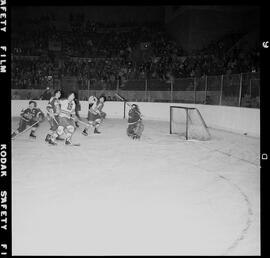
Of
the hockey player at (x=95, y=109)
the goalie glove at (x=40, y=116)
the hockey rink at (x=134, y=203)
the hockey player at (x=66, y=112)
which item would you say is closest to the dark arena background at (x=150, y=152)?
the hockey rink at (x=134, y=203)

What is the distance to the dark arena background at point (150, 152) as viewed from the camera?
375 cm

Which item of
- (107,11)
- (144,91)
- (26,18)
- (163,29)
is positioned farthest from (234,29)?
(26,18)

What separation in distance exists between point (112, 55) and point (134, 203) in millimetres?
24116

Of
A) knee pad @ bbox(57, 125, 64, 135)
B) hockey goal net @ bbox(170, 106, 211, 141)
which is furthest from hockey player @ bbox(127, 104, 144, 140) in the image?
knee pad @ bbox(57, 125, 64, 135)

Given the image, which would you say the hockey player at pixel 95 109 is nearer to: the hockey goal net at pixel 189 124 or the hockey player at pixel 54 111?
the hockey player at pixel 54 111

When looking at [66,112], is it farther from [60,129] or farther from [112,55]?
[112,55]

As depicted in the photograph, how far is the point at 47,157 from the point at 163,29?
78.2ft

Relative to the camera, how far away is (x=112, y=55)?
27.8 meters

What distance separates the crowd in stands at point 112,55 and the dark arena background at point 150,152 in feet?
0.36

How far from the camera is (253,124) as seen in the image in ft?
41.3

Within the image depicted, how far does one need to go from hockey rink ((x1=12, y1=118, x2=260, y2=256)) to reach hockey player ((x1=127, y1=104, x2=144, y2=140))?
2.48 metres

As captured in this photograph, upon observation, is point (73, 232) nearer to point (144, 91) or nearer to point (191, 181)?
point (191, 181)

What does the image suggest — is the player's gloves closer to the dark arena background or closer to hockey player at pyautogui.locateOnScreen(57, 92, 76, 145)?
the dark arena background

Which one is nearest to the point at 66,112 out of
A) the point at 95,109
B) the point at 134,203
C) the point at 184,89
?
the point at 95,109
